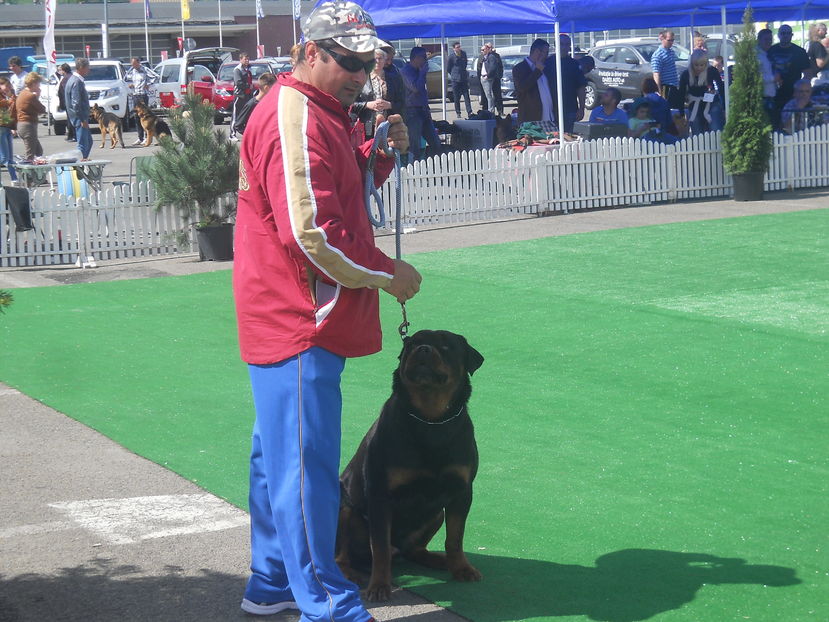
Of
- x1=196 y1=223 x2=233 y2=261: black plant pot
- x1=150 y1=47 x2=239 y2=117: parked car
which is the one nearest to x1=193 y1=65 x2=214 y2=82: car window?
x1=150 y1=47 x2=239 y2=117: parked car

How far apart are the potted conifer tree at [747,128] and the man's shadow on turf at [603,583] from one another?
12398 mm

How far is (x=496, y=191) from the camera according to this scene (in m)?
15.5

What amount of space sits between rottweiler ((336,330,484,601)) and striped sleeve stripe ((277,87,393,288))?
61 centimetres

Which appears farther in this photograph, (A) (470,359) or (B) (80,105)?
(B) (80,105)

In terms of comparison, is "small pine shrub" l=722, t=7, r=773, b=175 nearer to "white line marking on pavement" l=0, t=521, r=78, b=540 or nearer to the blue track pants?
"white line marking on pavement" l=0, t=521, r=78, b=540

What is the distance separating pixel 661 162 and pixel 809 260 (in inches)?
216

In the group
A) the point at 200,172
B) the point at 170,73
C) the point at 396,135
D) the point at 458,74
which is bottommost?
the point at 396,135

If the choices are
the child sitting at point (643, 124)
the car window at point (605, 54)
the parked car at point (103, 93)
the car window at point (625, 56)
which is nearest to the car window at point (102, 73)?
the parked car at point (103, 93)

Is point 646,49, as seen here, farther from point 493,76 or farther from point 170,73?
point 170,73

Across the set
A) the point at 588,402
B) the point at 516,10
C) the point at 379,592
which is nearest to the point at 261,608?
the point at 379,592

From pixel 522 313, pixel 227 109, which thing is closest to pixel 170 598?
pixel 522 313

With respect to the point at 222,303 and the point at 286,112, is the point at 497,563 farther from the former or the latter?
the point at 222,303

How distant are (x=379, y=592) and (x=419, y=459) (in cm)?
50

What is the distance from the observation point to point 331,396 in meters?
3.60
